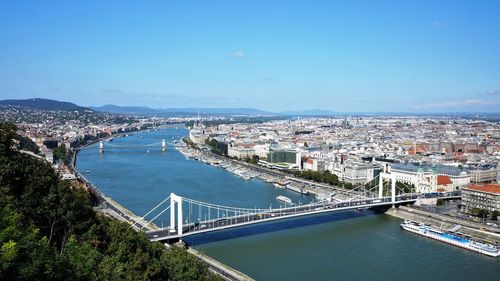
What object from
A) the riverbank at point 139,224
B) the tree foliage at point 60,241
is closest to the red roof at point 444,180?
the riverbank at point 139,224

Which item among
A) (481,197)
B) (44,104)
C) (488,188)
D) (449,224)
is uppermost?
(44,104)

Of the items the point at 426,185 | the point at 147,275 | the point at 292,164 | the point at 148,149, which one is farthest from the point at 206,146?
the point at 147,275

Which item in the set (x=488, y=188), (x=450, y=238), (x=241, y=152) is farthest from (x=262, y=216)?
(x=241, y=152)

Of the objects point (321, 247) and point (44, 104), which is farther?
point (44, 104)

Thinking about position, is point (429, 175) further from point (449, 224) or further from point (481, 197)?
point (449, 224)

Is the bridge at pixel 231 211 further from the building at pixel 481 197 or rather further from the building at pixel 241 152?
the building at pixel 241 152

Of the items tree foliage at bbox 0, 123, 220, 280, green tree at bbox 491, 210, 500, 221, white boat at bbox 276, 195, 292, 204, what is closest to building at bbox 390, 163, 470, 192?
white boat at bbox 276, 195, 292, 204

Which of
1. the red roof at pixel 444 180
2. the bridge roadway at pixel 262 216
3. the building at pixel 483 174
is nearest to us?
the bridge roadway at pixel 262 216

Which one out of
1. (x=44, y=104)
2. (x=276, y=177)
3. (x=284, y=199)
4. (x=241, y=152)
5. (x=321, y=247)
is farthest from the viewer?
(x=44, y=104)

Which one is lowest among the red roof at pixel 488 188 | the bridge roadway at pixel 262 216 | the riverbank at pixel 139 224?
the riverbank at pixel 139 224
